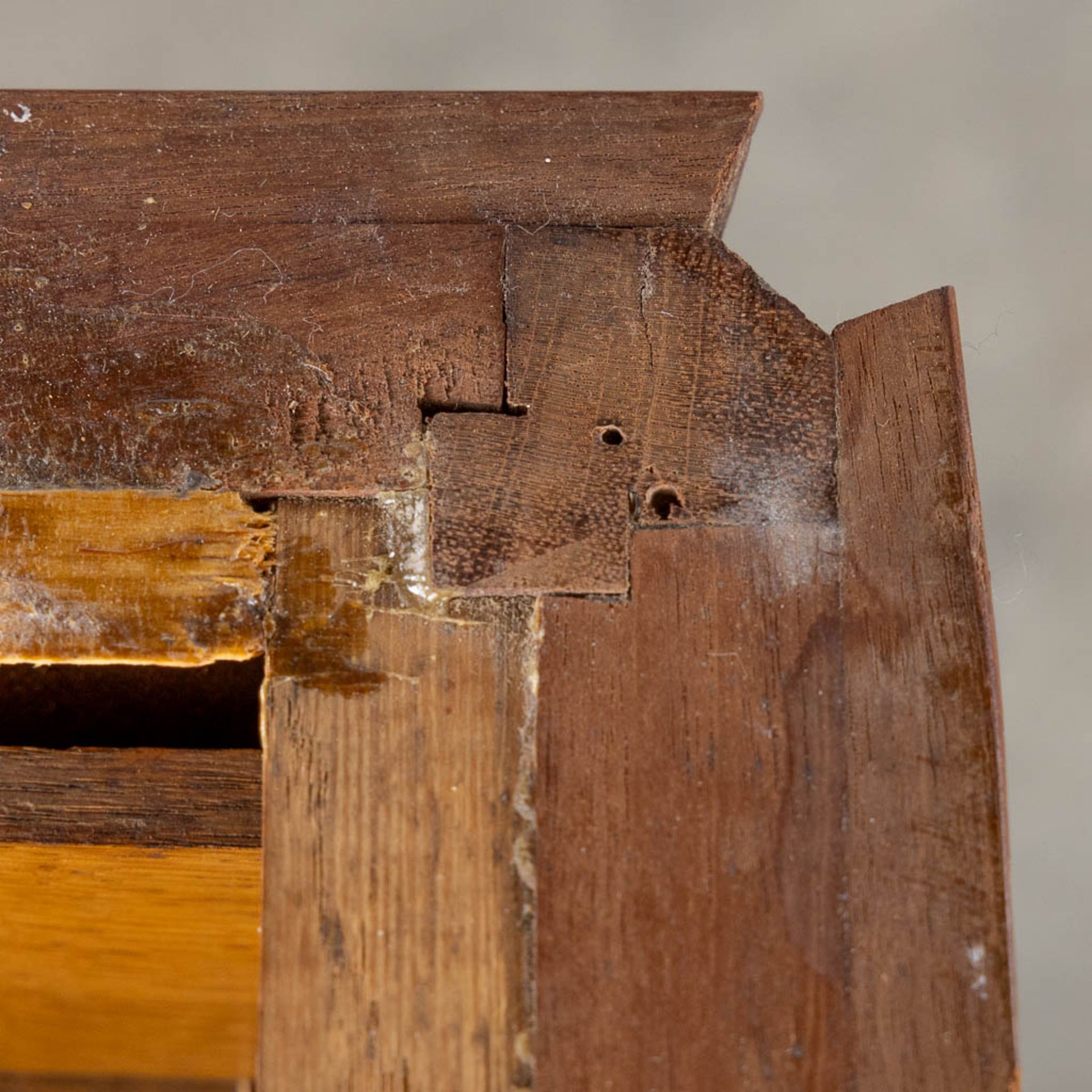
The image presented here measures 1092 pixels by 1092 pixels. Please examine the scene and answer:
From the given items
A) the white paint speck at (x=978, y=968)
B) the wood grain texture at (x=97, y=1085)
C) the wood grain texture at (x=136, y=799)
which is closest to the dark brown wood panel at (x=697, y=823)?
the white paint speck at (x=978, y=968)

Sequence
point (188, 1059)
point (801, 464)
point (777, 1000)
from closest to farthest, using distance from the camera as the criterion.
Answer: point (777, 1000) → point (801, 464) → point (188, 1059)

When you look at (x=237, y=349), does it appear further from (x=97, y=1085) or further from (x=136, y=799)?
(x=97, y=1085)

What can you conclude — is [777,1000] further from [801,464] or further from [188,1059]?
[188,1059]

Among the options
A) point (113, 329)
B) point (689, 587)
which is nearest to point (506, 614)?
point (689, 587)

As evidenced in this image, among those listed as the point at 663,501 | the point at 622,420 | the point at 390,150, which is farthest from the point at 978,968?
the point at 390,150

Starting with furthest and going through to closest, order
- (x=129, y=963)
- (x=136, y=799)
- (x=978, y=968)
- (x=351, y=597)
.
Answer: (x=129, y=963) → (x=136, y=799) → (x=351, y=597) → (x=978, y=968)

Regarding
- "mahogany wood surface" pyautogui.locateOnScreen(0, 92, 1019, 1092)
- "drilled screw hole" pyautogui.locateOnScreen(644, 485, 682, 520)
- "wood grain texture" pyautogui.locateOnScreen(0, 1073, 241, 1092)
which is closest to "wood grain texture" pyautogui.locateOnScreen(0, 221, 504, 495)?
"mahogany wood surface" pyautogui.locateOnScreen(0, 92, 1019, 1092)
